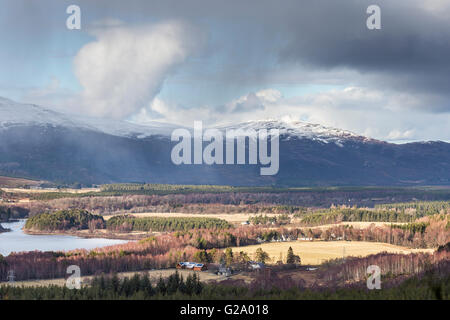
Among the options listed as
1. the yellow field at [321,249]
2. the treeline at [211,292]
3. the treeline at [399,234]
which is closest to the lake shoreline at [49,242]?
the yellow field at [321,249]

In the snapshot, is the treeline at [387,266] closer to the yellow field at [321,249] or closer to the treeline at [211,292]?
the treeline at [211,292]

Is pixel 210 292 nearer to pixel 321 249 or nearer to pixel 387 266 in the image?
pixel 387 266

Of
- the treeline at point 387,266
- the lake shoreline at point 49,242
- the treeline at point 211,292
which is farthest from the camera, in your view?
the lake shoreline at point 49,242

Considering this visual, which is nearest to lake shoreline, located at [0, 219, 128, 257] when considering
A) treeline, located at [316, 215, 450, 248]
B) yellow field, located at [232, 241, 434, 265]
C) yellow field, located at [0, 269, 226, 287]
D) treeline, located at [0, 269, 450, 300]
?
yellow field, located at [232, 241, 434, 265]

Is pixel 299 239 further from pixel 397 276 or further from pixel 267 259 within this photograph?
pixel 397 276

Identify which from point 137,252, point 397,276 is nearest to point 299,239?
point 137,252

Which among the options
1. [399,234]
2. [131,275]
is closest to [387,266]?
[131,275]

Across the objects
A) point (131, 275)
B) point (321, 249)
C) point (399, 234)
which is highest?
point (399, 234)

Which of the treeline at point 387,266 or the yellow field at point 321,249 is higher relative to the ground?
the treeline at point 387,266
